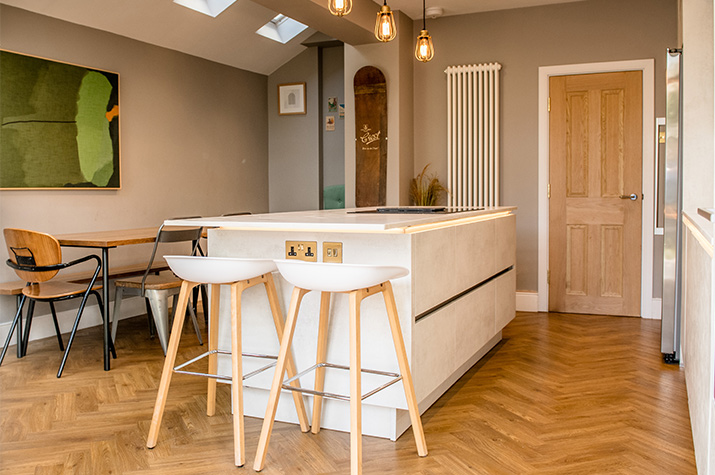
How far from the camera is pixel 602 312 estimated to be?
538cm

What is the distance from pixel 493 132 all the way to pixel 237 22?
253 centimetres

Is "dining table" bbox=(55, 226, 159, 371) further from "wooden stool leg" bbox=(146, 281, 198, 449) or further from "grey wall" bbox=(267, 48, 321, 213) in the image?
"grey wall" bbox=(267, 48, 321, 213)

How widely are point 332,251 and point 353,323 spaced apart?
539 millimetres

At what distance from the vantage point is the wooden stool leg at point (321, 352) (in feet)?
8.81

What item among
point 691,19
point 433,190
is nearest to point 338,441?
point 691,19

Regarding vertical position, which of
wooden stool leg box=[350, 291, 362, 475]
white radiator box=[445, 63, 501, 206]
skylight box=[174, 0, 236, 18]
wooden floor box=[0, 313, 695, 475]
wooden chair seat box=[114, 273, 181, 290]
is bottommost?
wooden floor box=[0, 313, 695, 475]

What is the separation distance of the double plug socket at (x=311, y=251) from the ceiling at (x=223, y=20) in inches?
81.0

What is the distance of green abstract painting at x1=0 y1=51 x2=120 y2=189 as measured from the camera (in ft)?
14.1

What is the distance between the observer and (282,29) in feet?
20.9

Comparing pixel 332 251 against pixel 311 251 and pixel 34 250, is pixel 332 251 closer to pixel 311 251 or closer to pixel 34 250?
pixel 311 251

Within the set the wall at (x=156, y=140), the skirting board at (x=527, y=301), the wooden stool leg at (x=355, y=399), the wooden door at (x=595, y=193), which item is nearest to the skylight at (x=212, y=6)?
the wall at (x=156, y=140)

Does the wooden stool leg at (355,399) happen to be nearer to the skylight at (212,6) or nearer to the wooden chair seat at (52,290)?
the wooden chair seat at (52,290)

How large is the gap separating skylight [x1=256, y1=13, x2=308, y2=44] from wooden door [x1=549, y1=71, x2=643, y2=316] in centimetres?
261

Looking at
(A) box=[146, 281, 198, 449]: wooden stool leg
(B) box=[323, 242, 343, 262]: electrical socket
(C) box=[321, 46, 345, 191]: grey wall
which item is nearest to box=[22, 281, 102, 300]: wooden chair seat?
(A) box=[146, 281, 198, 449]: wooden stool leg
